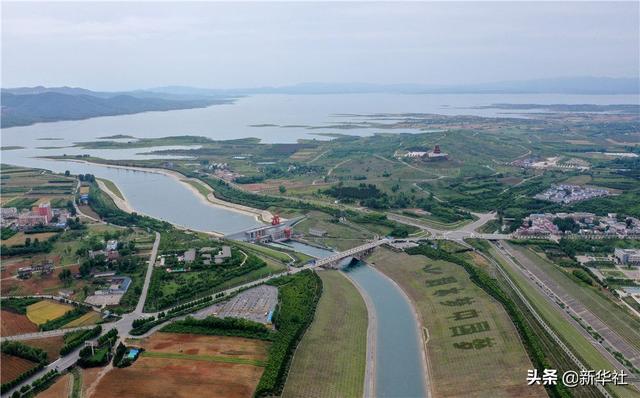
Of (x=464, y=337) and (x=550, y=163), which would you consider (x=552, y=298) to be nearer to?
(x=464, y=337)

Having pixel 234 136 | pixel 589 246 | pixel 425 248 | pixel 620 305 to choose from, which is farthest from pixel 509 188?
pixel 234 136

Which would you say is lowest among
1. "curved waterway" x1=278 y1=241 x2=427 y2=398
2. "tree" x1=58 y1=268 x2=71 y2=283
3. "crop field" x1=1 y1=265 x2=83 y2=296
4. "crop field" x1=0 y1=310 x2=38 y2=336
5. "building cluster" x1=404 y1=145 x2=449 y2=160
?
"curved waterway" x1=278 y1=241 x2=427 y2=398

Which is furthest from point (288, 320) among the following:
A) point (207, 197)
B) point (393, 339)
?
point (207, 197)

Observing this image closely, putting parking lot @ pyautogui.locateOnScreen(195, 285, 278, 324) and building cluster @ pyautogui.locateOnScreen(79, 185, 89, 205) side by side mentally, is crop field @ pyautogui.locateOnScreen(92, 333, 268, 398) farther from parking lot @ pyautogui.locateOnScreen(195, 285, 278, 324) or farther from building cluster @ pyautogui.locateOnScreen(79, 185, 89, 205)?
building cluster @ pyautogui.locateOnScreen(79, 185, 89, 205)

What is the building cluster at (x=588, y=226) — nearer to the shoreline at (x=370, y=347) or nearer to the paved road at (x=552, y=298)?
the paved road at (x=552, y=298)

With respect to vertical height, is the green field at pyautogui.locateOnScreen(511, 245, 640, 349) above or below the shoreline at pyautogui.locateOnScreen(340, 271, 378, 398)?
above

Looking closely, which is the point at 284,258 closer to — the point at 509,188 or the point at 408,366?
the point at 408,366

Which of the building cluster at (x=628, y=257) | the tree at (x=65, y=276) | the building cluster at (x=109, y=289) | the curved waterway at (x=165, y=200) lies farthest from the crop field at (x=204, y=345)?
the building cluster at (x=628, y=257)

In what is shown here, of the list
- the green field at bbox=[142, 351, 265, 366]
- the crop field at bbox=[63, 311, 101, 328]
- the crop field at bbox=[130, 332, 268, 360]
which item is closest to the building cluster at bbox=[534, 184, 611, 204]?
the crop field at bbox=[130, 332, 268, 360]
